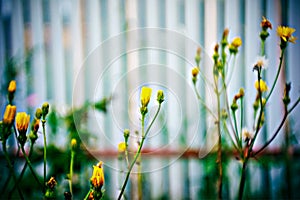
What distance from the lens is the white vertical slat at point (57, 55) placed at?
196 cm

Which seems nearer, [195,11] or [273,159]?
[273,159]

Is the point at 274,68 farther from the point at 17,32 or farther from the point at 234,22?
the point at 17,32

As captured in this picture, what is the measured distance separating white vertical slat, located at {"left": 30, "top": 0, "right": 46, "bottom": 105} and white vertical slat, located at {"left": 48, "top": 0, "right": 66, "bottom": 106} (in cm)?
6

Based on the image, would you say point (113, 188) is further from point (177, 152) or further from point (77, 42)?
point (77, 42)

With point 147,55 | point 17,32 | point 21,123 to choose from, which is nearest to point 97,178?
point 21,123

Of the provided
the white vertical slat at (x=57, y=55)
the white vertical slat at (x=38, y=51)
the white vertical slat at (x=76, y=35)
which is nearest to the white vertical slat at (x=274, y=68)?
the white vertical slat at (x=76, y=35)

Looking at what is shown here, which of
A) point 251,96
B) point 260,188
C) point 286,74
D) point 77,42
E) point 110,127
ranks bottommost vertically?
point 260,188

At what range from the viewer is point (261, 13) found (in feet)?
6.27

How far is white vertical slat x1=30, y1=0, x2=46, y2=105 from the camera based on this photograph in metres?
1.98

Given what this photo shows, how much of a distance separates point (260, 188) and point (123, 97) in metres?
0.92

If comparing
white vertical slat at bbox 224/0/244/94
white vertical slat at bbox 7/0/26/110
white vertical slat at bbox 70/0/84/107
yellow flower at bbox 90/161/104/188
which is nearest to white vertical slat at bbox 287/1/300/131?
white vertical slat at bbox 224/0/244/94

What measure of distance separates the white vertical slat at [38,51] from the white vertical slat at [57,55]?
0.06m

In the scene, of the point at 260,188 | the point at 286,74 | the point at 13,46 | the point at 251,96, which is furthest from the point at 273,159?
the point at 13,46

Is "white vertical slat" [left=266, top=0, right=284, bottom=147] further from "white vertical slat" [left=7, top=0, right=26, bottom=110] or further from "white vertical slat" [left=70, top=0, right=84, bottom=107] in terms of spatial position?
"white vertical slat" [left=7, top=0, right=26, bottom=110]
